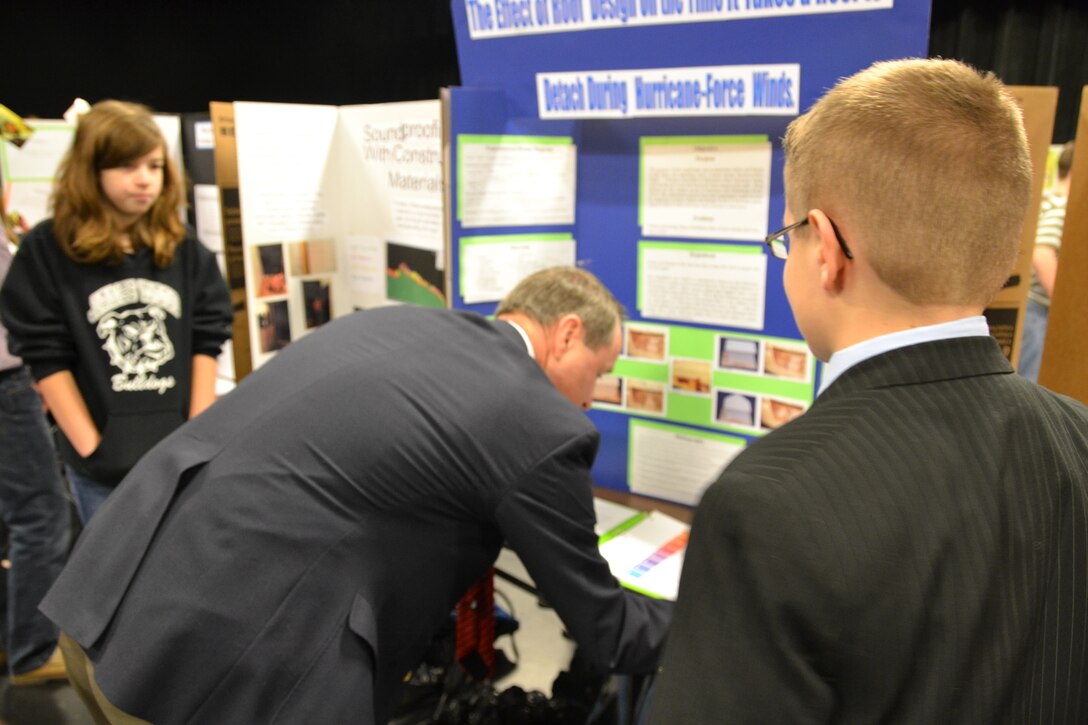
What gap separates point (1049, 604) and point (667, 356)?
4.52 feet

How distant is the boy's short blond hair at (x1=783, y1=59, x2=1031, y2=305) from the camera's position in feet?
2.14

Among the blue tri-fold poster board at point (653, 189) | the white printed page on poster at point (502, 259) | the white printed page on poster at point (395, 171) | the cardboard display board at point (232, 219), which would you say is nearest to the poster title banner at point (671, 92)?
the blue tri-fold poster board at point (653, 189)

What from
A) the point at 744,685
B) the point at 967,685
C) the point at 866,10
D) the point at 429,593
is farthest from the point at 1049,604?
the point at 866,10

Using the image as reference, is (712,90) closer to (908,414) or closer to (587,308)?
(587,308)

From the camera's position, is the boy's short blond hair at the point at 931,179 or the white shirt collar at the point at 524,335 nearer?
the boy's short blond hair at the point at 931,179

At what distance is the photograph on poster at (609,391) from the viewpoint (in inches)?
82.9

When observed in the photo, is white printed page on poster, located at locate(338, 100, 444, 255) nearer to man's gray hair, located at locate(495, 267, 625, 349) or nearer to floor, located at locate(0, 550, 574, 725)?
man's gray hair, located at locate(495, 267, 625, 349)

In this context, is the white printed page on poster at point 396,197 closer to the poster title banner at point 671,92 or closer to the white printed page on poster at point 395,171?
the white printed page on poster at point 395,171

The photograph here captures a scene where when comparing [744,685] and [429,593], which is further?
[429,593]

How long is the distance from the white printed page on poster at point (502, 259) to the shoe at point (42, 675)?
1.63 meters

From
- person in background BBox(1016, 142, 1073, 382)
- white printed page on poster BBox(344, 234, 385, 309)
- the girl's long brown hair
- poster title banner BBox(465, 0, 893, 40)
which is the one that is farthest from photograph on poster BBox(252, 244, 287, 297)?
person in background BBox(1016, 142, 1073, 382)

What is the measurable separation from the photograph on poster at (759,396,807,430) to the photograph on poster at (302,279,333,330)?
4.88ft

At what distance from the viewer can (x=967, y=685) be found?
0.62 m

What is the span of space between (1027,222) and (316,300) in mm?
2012
